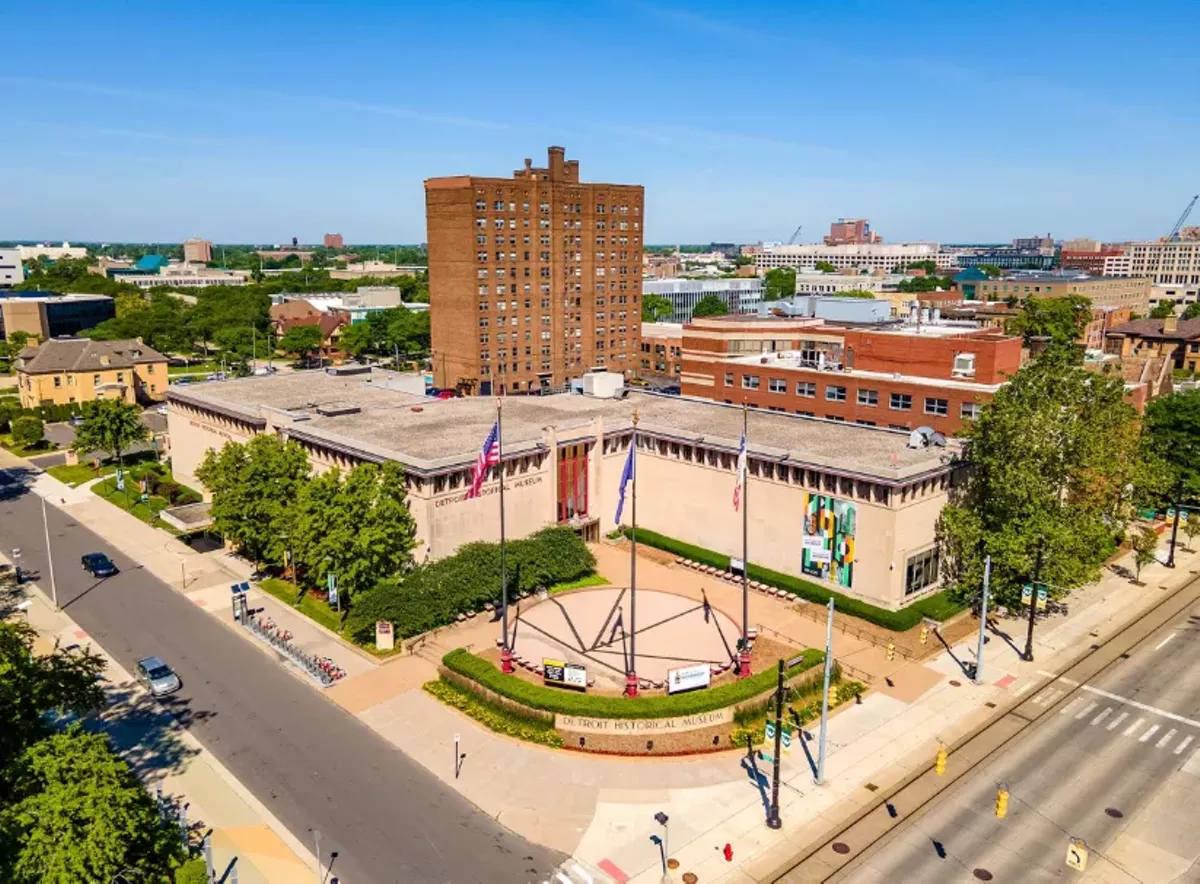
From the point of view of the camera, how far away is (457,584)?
53.5 meters

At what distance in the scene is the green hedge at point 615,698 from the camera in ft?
140

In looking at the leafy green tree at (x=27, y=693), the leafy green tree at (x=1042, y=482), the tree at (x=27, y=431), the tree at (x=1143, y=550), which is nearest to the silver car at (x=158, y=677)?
the leafy green tree at (x=27, y=693)

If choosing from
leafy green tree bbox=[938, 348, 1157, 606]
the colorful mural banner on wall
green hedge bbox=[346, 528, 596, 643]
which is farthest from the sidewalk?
leafy green tree bbox=[938, 348, 1157, 606]

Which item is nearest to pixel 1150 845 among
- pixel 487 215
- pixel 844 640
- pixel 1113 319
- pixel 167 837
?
pixel 844 640

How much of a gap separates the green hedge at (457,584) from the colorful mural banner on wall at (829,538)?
16.2 m

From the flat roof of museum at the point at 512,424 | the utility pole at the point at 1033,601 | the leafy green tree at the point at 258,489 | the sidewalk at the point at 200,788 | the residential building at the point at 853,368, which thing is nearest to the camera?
the sidewalk at the point at 200,788

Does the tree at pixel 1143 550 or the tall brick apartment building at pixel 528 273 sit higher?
the tall brick apartment building at pixel 528 273

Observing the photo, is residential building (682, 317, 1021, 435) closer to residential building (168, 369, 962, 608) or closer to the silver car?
residential building (168, 369, 962, 608)

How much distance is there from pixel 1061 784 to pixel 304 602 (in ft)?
150

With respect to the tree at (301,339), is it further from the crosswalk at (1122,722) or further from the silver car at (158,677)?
the crosswalk at (1122,722)

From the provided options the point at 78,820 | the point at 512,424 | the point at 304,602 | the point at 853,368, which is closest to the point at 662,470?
the point at 512,424

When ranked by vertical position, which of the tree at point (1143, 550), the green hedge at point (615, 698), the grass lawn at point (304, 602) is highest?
the tree at point (1143, 550)

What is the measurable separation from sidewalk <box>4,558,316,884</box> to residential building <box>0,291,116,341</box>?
142487mm

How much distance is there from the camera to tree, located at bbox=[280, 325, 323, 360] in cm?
16250
